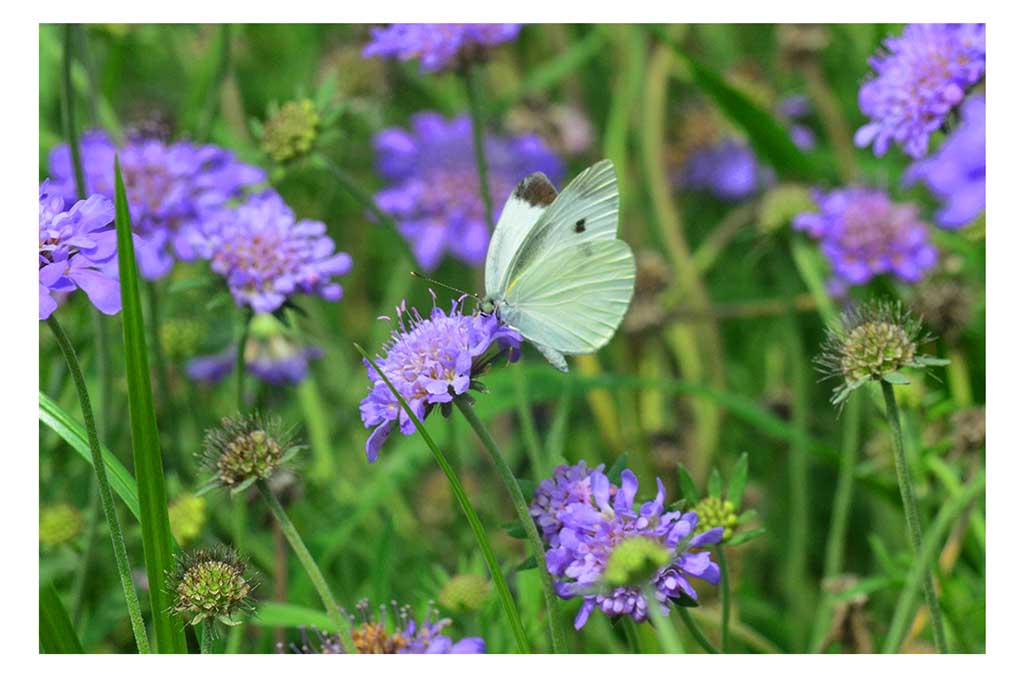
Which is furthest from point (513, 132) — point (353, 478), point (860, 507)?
point (860, 507)

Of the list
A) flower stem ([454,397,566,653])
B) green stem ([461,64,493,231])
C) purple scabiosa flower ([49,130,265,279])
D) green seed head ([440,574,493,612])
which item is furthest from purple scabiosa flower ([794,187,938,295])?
flower stem ([454,397,566,653])

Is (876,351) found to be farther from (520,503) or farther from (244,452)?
(244,452)

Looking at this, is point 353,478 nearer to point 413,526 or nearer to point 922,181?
point 413,526

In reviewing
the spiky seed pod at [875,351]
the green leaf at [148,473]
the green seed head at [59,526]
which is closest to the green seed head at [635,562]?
the spiky seed pod at [875,351]

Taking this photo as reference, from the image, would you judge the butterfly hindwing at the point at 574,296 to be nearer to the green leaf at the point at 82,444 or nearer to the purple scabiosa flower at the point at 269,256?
the purple scabiosa flower at the point at 269,256

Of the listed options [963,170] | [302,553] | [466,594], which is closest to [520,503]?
[302,553]
